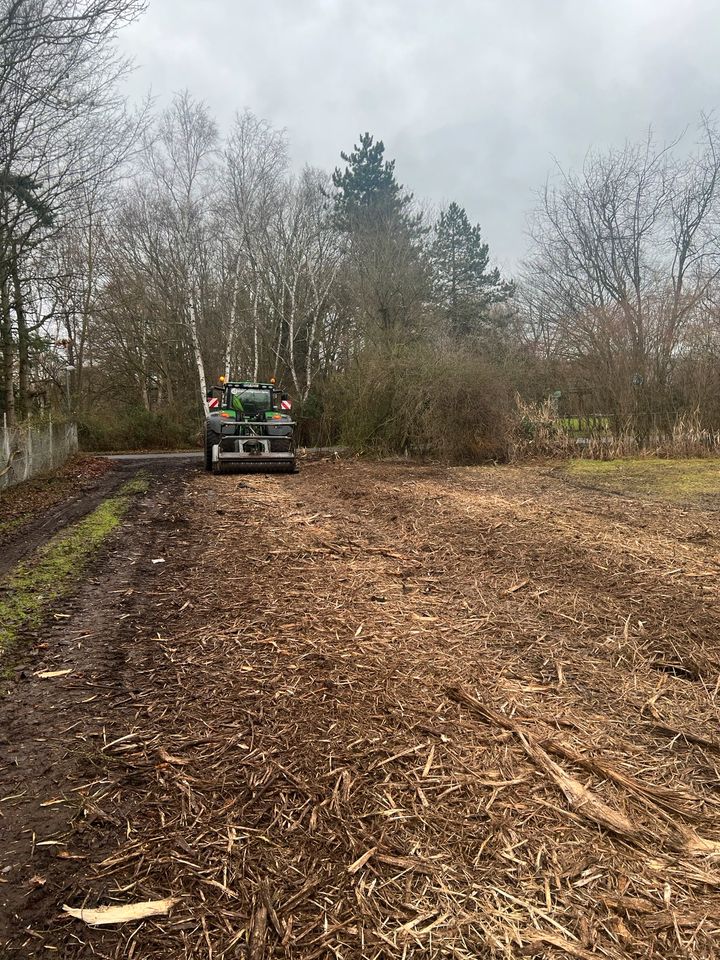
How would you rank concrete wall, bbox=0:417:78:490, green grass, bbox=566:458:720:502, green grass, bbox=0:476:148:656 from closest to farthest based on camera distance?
green grass, bbox=0:476:148:656 < green grass, bbox=566:458:720:502 < concrete wall, bbox=0:417:78:490

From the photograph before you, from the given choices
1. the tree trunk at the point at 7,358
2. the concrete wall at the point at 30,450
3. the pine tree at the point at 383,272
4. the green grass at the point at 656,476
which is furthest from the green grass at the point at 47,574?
the pine tree at the point at 383,272

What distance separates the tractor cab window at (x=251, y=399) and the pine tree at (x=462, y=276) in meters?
15.5

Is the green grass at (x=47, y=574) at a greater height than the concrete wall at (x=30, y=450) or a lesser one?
lesser

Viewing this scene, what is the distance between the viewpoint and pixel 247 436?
12.9 meters

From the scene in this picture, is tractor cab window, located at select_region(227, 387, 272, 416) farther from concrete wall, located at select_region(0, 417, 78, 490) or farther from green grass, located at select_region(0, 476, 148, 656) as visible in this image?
green grass, located at select_region(0, 476, 148, 656)

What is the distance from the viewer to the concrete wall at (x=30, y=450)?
426 inches

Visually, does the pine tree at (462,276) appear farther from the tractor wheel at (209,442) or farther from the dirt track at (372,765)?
the dirt track at (372,765)

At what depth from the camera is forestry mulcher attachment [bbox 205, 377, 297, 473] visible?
1269cm

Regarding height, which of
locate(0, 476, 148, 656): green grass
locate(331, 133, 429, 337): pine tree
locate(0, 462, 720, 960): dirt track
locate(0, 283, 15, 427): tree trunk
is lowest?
locate(0, 462, 720, 960): dirt track

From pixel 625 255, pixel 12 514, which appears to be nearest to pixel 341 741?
pixel 12 514

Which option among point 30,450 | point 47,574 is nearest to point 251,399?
point 30,450

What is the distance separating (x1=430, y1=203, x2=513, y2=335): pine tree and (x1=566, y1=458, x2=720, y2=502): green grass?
1522 centimetres

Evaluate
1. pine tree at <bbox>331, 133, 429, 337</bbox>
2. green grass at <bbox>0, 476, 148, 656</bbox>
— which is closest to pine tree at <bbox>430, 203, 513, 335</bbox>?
pine tree at <bbox>331, 133, 429, 337</bbox>

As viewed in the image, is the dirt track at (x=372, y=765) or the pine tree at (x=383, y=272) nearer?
the dirt track at (x=372, y=765)
